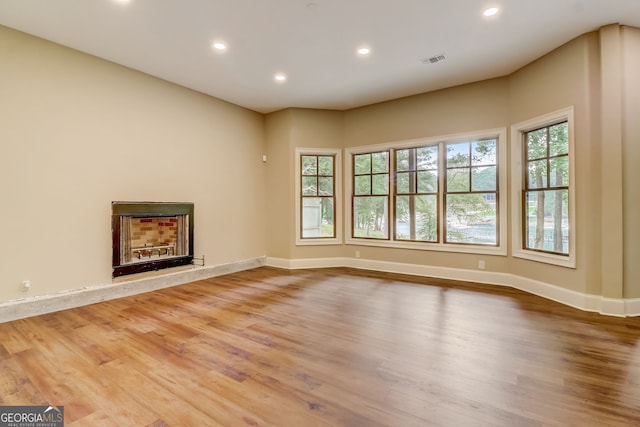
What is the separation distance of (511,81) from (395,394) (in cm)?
487

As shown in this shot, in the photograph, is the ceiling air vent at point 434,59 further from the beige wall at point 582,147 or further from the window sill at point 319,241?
the window sill at point 319,241

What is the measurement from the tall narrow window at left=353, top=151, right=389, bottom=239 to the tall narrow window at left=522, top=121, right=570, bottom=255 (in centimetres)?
227

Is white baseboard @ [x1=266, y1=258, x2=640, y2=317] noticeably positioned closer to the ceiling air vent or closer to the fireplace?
the fireplace

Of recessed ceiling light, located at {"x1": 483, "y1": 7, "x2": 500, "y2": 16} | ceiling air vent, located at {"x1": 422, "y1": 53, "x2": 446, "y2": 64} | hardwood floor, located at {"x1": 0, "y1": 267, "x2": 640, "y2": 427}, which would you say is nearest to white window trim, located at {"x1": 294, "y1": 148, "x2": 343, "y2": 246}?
hardwood floor, located at {"x1": 0, "y1": 267, "x2": 640, "y2": 427}

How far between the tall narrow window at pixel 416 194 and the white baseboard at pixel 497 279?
1.93 feet

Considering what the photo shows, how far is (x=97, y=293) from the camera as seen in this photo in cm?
385

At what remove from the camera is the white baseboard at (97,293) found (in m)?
3.23

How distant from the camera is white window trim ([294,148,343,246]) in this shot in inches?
236

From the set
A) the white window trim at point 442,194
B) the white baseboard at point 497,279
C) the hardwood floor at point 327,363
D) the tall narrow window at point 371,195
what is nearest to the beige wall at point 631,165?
the white baseboard at point 497,279

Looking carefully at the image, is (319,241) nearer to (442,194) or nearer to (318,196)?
(318,196)

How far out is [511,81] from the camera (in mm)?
4516
